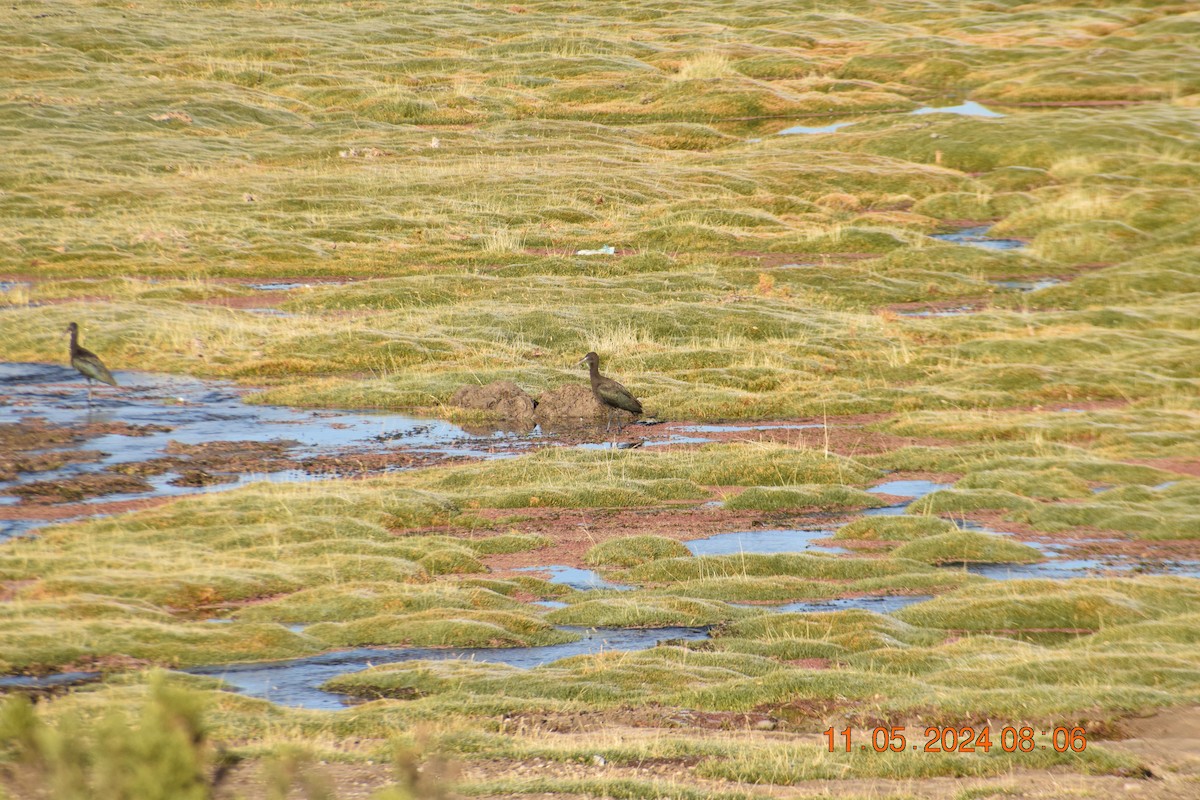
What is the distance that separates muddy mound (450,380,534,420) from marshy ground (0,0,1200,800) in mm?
561

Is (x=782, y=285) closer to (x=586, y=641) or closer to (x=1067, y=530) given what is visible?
(x=1067, y=530)

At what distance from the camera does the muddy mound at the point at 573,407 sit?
3872 cm

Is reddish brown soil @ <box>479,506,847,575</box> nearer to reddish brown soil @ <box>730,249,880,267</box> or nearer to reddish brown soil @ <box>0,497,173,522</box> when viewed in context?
reddish brown soil @ <box>0,497,173,522</box>

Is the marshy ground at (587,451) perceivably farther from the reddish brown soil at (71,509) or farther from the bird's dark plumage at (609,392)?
the bird's dark plumage at (609,392)

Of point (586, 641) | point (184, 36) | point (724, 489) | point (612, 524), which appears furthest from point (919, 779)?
point (184, 36)

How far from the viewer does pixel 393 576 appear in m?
24.0

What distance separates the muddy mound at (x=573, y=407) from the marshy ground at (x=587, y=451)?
70cm

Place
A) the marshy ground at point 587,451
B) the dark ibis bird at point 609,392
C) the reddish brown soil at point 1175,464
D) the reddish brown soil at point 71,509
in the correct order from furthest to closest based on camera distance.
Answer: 1. the dark ibis bird at point 609,392
2. the reddish brown soil at point 1175,464
3. the reddish brown soil at point 71,509
4. the marshy ground at point 587,451

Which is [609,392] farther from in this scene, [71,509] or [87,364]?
[87,364]
